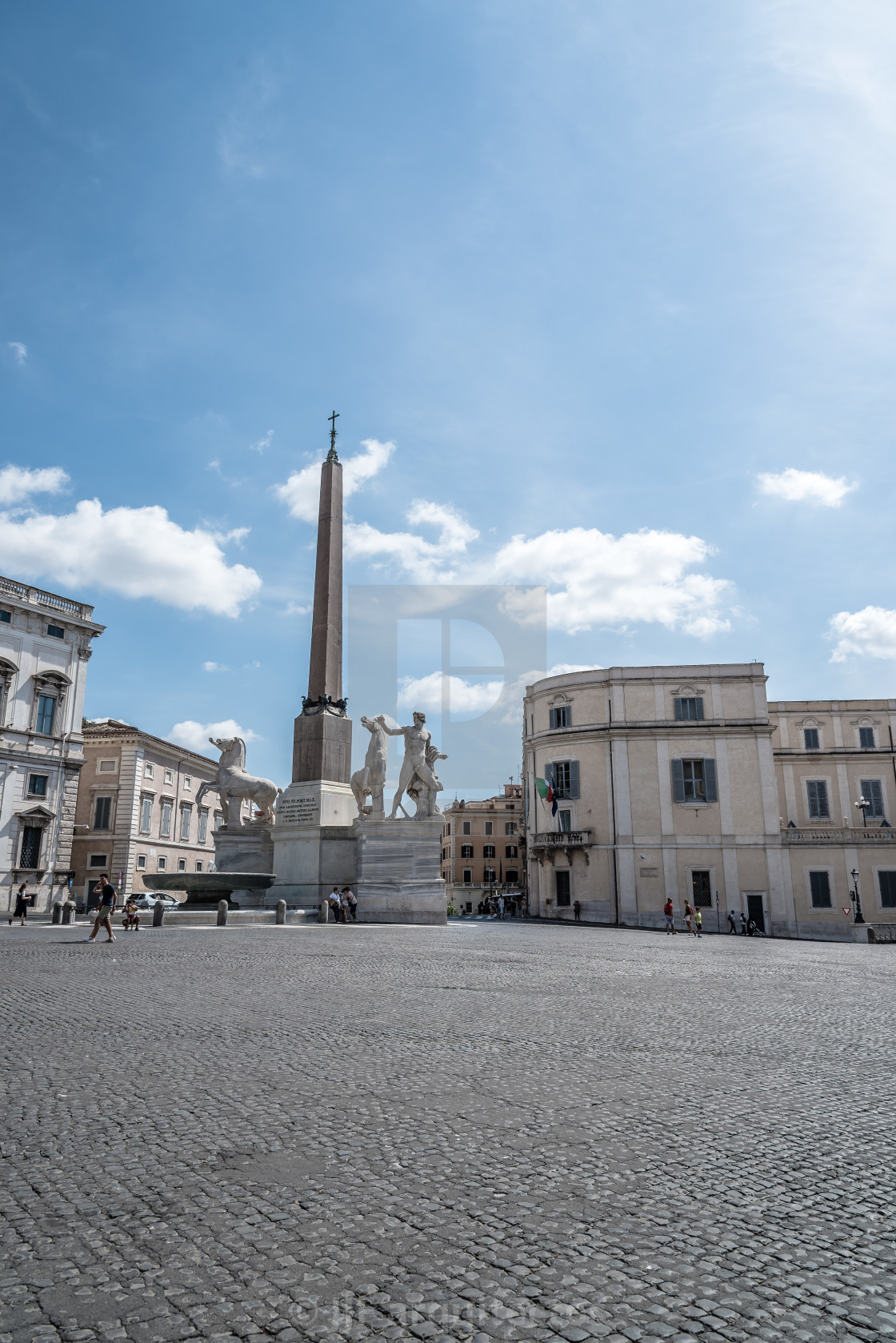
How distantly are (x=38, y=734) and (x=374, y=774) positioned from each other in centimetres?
2126

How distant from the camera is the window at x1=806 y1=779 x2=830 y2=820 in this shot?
128ft

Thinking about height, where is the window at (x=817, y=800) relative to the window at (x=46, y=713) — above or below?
below

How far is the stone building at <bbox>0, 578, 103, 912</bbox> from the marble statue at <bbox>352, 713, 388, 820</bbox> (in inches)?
774

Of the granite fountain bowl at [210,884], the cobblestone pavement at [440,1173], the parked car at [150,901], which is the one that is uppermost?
the granite fountain bowl at [210,884]

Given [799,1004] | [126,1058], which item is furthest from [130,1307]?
[799,1004]

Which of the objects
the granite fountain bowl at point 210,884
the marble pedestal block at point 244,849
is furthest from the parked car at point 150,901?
the granite fountain bowl at point 210,884

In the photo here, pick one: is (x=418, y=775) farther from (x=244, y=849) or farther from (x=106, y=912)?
(x=106, y=912)

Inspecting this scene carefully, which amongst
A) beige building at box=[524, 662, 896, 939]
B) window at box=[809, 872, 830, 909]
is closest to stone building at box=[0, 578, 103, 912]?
beige building at box=[524, 662, 896, 939]

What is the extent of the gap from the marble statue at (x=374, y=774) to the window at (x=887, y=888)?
2261 cm

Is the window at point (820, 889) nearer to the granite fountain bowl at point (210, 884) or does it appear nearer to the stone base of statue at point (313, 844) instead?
the stone base of statue at point (313, 844)

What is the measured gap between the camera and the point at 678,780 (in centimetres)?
3603

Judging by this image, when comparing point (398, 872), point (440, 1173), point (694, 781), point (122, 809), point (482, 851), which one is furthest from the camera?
point (482, 851)

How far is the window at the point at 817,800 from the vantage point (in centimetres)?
3891

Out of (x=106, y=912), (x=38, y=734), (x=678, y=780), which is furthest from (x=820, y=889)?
(x=38, y=734)
